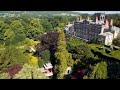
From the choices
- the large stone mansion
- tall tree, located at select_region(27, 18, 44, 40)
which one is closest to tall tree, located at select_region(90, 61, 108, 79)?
the large stone mansion

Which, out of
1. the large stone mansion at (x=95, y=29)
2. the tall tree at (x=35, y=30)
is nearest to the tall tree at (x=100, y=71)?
the large stone mansion at (x=95, y=29)

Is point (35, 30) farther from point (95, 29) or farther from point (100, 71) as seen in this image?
point (100, 71)

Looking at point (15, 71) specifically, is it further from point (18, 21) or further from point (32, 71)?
point (18, 21)

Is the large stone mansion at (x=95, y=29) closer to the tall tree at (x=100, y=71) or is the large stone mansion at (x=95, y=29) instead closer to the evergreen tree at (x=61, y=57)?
the evergreen tree at (x=61, y=57)

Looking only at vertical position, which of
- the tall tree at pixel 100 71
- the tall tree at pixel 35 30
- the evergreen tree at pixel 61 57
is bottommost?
the tall tree at pixel 100 71

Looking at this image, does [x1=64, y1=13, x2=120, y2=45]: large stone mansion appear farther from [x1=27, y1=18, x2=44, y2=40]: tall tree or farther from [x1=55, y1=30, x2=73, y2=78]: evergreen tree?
[x1=27, y1=18, x2=44, y2=40]: tall tree

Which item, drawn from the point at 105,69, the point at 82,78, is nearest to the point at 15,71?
the point at 82,78

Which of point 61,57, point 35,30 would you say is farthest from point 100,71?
point 35,30
